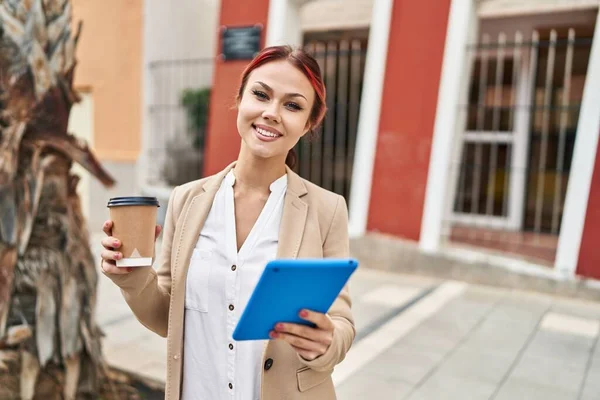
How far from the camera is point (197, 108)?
903 centimetres

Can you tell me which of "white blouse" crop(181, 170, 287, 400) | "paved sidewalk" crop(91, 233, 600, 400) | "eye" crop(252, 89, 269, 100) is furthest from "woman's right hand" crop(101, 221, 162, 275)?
"paved sidewalk" crop(91, 233, 600, 400)

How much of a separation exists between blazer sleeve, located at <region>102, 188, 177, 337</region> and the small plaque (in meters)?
6.37

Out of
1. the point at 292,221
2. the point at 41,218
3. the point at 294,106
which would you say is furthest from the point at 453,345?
the point at 294,106

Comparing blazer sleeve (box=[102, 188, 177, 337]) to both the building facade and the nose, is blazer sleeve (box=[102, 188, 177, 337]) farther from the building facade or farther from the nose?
the building facade

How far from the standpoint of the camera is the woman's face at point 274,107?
4.81 feet

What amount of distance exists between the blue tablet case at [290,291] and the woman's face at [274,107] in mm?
469

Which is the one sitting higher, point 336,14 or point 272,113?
point 336,14

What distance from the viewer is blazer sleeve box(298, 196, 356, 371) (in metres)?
1.32

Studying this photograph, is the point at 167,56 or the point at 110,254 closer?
the point at 110,254

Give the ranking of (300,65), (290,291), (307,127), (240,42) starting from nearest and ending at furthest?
(290,291), (300,65), (307,127), (240,42)

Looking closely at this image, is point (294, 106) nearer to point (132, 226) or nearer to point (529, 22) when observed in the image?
point (132, 226)

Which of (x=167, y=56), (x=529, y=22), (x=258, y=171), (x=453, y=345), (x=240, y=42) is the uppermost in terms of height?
A: (x=529, y=22)

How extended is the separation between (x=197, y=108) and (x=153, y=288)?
25.5 feet

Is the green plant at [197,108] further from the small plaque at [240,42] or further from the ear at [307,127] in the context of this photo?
the ear at [307,127]
